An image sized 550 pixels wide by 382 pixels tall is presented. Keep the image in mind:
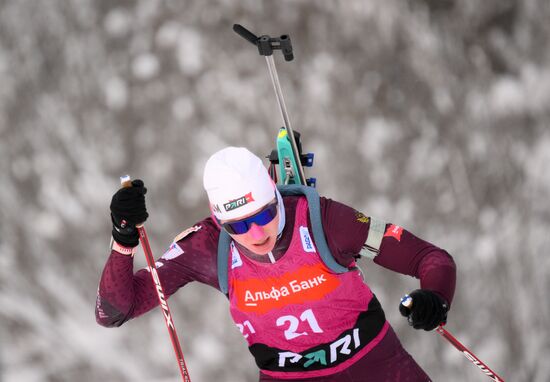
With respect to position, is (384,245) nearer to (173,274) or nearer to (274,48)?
(173,274)

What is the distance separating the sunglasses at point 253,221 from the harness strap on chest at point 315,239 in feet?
0.40

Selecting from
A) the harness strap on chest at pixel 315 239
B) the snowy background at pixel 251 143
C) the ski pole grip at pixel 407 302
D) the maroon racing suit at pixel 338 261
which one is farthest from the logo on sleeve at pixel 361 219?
the snowy background at pixel 251 143

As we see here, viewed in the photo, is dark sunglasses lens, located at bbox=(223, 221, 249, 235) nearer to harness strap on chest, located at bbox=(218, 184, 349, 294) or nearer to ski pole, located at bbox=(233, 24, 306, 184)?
harness strap on chest, located at bbox=(218, 184, 349, 294)

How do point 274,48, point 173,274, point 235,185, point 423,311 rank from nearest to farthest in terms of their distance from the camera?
point 423,311
point 235,185
point 173,274
point 274,48

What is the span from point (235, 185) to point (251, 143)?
70.0 inches

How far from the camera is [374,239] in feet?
6.75

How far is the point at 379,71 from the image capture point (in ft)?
12.0

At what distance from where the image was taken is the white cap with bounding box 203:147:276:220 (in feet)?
6.57

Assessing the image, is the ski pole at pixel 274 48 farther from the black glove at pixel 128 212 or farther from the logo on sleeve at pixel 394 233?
the black glove at pixel 128 212

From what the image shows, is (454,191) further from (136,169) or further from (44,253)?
(44,253)

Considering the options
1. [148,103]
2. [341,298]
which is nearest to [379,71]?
[148,103]

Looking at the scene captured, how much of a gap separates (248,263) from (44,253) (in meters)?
1.93

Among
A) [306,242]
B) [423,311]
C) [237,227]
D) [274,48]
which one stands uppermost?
[274,48]

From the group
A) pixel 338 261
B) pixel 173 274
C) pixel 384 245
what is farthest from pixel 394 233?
pixel 173 274
